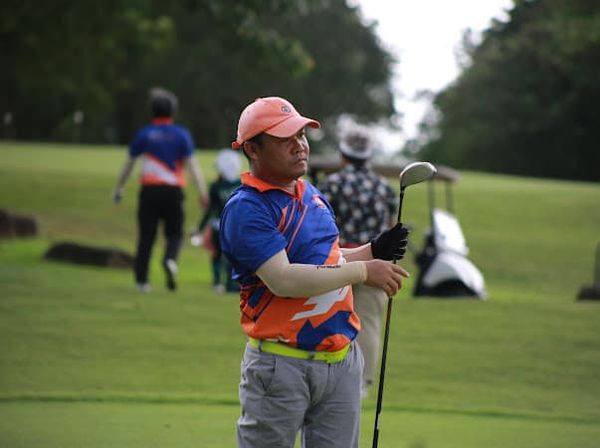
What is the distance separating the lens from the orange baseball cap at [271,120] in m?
4.57

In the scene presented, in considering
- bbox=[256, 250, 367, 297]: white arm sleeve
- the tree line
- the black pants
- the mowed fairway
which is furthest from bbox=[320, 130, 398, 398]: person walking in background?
the tree line

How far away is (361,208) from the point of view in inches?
341

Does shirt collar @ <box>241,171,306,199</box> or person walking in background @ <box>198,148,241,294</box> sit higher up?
person walking in background @ <box>198,148,241,294</box>

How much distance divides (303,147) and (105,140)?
234 feet

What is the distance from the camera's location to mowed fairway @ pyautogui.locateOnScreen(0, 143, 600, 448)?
7.17 metres

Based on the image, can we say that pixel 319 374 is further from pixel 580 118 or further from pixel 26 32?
pixel 580 118

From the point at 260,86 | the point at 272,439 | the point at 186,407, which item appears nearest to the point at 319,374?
the point at 272,439

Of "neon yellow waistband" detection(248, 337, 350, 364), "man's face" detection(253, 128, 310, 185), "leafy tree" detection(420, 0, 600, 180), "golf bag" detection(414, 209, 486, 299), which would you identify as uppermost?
"leafy tree" detection(420, 0, 600, 180)

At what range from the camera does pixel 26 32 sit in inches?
1078

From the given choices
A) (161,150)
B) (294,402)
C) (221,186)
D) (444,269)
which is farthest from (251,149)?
(444,269)

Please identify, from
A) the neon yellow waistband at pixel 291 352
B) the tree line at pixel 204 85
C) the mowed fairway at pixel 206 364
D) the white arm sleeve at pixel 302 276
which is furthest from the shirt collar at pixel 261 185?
the tree line at pixel 204 85

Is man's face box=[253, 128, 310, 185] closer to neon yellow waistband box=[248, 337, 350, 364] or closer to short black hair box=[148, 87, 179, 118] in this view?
neon yellow waistband box=[248, 337, 350, 364]

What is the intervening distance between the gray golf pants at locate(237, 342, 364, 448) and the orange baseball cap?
0.80 m

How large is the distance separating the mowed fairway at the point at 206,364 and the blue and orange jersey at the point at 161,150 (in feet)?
4.29
